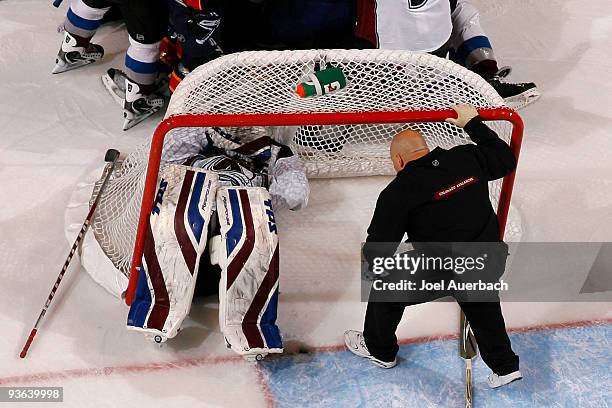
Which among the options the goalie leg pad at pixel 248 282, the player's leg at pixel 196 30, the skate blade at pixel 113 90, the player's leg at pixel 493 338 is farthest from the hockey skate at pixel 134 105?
the player's leg at pixel 493 338

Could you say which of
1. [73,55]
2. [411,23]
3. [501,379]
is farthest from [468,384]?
[73,55]

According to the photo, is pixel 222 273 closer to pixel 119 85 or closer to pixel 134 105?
pixel 134 105

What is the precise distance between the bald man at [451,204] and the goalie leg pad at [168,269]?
0.45m

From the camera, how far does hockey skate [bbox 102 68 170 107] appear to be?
303 centimetres

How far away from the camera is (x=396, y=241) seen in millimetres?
1826

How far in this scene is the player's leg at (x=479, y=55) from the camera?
300 centimetres

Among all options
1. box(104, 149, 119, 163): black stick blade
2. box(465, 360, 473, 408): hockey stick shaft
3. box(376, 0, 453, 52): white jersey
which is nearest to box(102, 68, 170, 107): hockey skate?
box(104, 149, 119, 163): black stick blade

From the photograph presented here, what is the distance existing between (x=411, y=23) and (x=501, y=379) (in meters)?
1.15

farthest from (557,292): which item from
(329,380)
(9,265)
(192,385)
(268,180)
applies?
(9,265)

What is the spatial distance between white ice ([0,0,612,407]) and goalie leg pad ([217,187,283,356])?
0.11 metres

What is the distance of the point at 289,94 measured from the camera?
2184mm

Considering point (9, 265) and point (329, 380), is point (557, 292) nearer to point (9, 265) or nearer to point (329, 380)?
point (329, 380)

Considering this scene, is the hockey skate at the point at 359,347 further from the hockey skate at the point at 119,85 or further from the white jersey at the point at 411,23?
the hockey skate at the point at 119,85

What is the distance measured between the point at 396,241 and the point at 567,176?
1.14 metres
